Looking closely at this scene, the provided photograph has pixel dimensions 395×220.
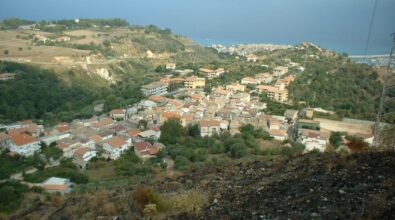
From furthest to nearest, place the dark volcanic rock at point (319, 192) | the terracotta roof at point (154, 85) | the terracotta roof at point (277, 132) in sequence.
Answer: the terracotta roof at point (154, 85) < the terracotta roof at point (277, 132) < the dark volcanic rock at point (319, 192)

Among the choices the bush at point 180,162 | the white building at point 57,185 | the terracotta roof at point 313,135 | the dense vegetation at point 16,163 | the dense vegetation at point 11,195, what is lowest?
the dense vegetation at point 16,163

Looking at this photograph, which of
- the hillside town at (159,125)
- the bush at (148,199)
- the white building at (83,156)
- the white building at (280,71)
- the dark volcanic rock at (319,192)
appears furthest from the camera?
the white building at (280,71)

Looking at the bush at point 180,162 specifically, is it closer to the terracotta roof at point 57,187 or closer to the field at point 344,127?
the terracotta roof at point 57,187

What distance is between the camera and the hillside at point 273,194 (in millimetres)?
3940

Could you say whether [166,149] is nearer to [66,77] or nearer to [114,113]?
[114,113]

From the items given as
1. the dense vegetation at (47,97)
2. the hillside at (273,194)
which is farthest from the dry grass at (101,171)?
the dense vegetation at (47,97)

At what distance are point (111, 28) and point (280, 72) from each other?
35301 mm

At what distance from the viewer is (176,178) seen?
23.4 feet

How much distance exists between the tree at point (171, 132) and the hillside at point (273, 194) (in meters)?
10.7

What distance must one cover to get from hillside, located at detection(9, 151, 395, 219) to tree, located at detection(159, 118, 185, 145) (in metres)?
10.7

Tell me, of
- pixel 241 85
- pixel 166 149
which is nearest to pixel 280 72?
pixel 241 85

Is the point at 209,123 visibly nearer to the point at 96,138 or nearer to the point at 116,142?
the point at 116,142

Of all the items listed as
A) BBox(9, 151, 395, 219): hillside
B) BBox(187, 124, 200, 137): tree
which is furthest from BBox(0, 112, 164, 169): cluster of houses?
BBox(9, 151, 395, 219): hillside

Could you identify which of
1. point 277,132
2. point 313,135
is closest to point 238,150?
point 277,132
